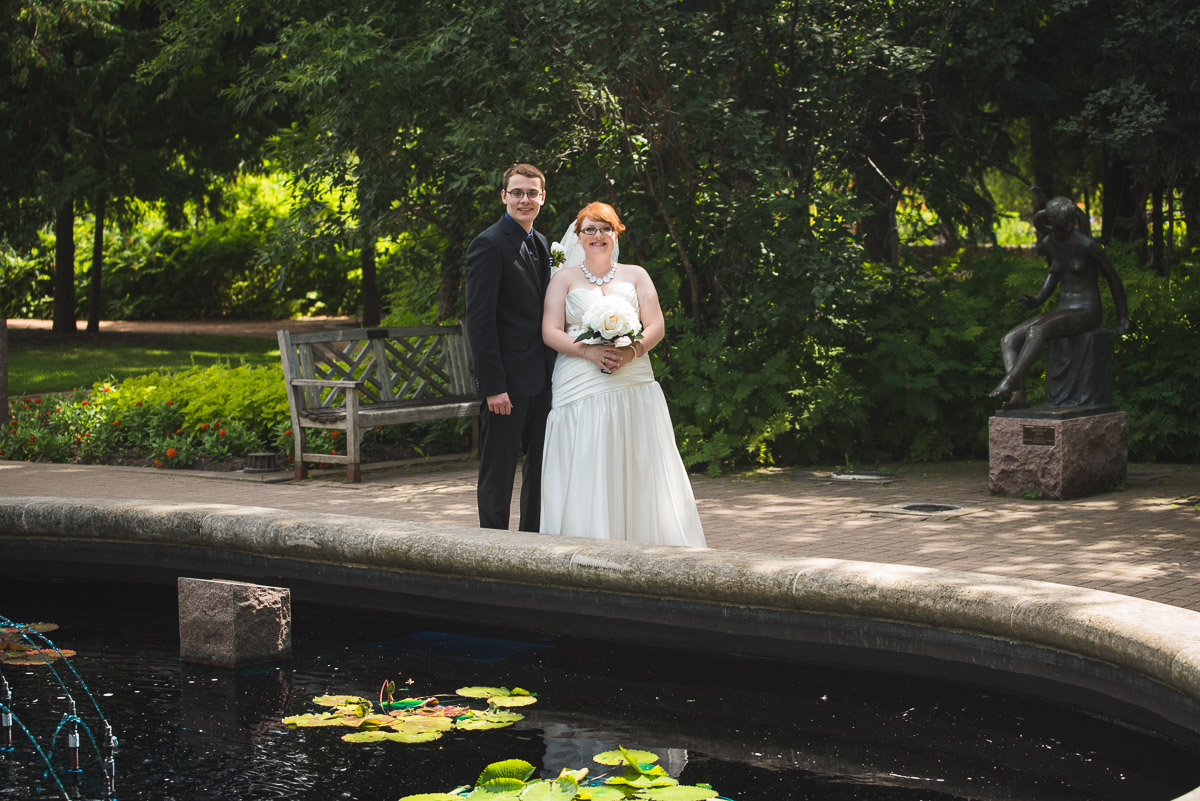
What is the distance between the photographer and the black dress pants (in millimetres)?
6254

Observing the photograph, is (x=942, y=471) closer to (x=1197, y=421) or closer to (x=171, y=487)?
(x=1197, y=421)

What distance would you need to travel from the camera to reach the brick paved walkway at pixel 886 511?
600 centimetres

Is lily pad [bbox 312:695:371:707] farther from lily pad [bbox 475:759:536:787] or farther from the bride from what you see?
the bride

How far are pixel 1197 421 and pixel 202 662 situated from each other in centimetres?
763

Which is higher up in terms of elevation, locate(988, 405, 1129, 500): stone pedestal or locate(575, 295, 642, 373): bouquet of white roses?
locate(575, 295, 642, 373): bouquet of white roses

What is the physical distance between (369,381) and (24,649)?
5.78m

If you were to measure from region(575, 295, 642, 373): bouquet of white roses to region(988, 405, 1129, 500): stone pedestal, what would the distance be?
339 centimetres

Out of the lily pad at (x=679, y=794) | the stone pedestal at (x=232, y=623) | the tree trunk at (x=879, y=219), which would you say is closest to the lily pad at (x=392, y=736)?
the lily pad at (x=679, y=794)

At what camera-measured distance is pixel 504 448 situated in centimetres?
626

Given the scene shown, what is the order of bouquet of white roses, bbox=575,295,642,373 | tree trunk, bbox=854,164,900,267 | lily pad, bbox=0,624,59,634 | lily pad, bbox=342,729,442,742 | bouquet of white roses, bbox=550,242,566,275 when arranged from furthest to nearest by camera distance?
tree trunk, bbox=854,164,900,267, bouquet of white roses, bbox=550,242,566,275, bouquet of white roses, bbox=575,295,642,373, lily pad, bbox=0,624,59,634, lily pad, bbox=342,729,442,742

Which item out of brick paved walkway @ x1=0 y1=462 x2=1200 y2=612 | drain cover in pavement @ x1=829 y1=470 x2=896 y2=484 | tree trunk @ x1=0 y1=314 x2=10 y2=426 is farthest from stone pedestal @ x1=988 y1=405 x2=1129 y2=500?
tree trunk @ x1=0 y1=314 x2=10 y2=426

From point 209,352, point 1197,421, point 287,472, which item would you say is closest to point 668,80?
point 287,472

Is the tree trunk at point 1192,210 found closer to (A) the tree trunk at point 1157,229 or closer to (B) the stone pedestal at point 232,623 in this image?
(A) the tree trunk at point 1157,229

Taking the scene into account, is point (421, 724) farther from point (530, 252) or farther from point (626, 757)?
point (530, 252)
